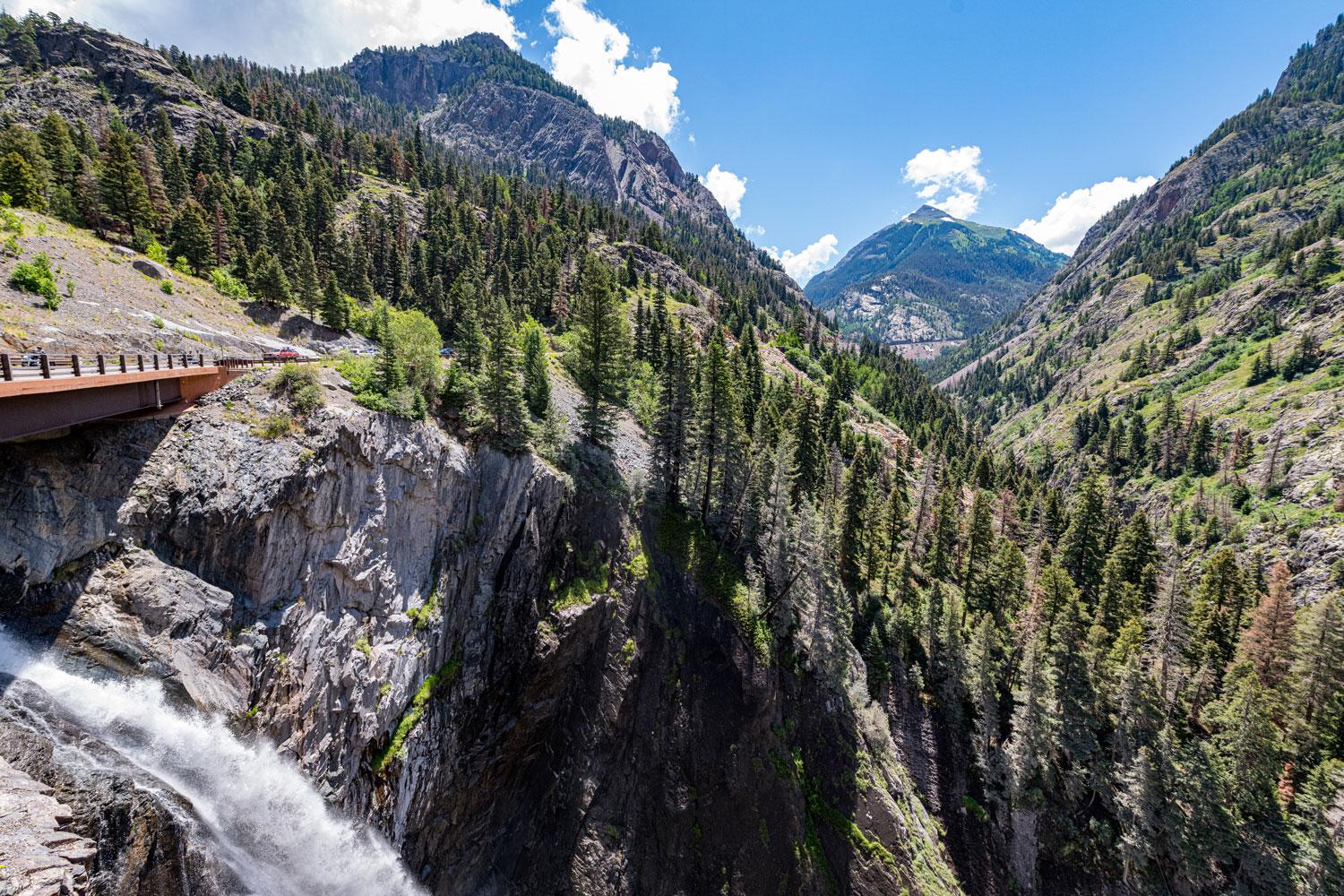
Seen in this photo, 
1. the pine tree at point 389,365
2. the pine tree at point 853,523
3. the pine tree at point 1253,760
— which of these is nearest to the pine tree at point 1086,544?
the pine tree at point 1253,760

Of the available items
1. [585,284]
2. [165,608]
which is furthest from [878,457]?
[165,608]

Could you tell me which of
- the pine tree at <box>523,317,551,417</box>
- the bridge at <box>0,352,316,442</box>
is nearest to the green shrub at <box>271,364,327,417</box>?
the bridge at <box>0,352,316,442</box>

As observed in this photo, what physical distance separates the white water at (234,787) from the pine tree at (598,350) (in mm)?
25028

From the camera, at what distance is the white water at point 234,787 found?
16828mm

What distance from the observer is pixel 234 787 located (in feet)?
64.1

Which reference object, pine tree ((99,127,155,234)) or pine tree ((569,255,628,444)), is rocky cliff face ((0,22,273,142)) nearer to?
pine tree ((99,127,155,234))

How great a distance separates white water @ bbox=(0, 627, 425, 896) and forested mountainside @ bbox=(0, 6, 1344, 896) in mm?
179

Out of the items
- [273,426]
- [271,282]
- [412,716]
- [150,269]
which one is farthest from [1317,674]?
[150,269]

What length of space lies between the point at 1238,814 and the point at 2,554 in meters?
68.9

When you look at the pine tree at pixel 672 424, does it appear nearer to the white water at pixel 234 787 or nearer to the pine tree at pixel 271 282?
the white water at pixel 234 787

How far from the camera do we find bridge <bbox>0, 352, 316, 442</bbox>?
16.1 m

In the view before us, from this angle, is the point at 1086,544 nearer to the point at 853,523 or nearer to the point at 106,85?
the point at 853,523

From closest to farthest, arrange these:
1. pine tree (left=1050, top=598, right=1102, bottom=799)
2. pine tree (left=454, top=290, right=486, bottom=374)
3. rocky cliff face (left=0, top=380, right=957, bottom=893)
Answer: rocky cliff face (left=0, top=380, right=957, bottom=893) → pine tree (left=454, top=290, right=486, bottom=374) → pine tree (left=1050, top=598, right=1102, bottom=799)

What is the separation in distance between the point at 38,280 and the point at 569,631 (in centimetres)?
3323
